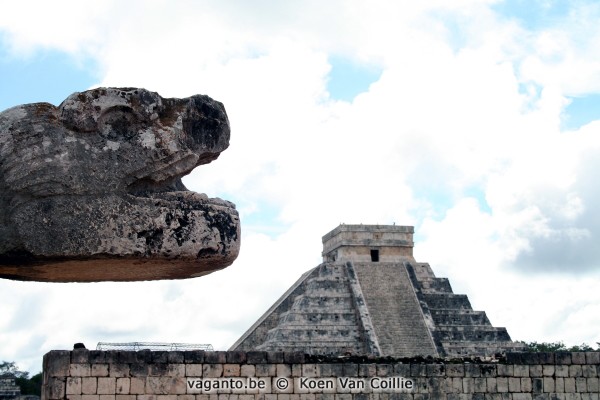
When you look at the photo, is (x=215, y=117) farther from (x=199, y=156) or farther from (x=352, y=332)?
(x=352, y=332)

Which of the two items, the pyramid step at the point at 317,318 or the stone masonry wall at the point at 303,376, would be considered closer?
the stone masonry wall at the point at 303,376

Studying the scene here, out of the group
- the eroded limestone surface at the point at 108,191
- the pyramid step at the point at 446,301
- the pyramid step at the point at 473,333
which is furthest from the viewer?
the pyramid step at the point at 446,301

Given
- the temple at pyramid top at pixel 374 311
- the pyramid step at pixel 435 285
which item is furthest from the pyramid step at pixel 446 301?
the pyramid step at pixel 435 285

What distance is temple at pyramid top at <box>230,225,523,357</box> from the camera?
45.1 meters

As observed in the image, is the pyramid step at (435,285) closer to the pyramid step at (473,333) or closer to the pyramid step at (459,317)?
the pyramid step at (459,317)

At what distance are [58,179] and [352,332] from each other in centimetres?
4334

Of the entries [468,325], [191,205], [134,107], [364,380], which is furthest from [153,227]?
[468,325]

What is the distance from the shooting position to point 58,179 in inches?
130

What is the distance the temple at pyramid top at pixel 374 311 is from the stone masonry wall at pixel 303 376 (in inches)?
1006

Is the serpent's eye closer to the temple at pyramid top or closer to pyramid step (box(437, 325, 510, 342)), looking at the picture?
the temple at pyramid top

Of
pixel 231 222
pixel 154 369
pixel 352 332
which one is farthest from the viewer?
pixel 352 332

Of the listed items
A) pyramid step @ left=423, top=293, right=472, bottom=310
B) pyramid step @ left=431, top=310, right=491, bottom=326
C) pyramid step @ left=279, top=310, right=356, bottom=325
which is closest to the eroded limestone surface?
pyramid step @ left=279, top=310, right=356, bottom=325

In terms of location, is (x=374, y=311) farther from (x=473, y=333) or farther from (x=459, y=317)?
(x=473, y=333)

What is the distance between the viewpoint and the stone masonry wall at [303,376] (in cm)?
1492
